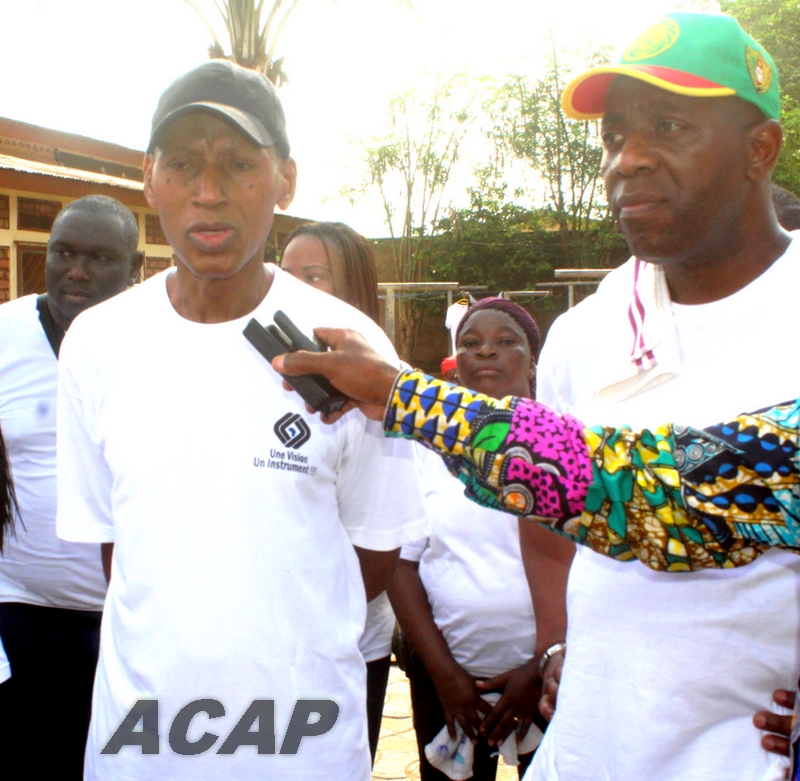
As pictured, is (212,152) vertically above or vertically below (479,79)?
below

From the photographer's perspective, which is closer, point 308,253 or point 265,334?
point 265,334

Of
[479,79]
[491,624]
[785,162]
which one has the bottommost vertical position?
[491,624]

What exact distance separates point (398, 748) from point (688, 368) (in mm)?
3081

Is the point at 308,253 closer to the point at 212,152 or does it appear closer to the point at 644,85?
the point at 212,152

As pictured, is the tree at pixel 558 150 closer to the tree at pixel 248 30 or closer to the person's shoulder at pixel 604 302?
the tree at pixel 248 30

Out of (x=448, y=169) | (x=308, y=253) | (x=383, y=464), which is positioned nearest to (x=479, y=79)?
(x=448, y=169)

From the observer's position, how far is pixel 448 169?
21.4m

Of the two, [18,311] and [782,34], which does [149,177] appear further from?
[782,34]

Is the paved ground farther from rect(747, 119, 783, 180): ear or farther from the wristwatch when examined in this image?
rect(747, 119, 783, 180): ear

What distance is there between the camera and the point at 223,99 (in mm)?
1932

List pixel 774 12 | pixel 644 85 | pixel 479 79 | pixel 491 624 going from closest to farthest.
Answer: pixel 644 85, pixel 491 624, pixel 774 12, pixel 479 79

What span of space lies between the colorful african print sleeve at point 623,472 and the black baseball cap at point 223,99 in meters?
0.80

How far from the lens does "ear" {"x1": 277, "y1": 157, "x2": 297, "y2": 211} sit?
82.4 inches

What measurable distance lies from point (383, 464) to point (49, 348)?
1.47 metres
